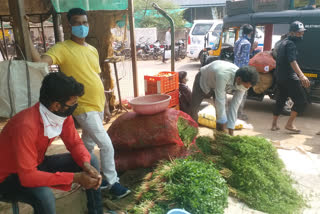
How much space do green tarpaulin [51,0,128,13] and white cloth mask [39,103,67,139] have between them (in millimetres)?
3051

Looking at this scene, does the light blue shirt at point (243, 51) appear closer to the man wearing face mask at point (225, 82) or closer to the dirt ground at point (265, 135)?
the dirt ground at point (265, 135)

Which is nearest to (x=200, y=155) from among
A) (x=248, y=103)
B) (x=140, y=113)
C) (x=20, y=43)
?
(x=140, y=113)

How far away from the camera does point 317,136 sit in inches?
188

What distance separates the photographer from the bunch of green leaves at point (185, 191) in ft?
7.32

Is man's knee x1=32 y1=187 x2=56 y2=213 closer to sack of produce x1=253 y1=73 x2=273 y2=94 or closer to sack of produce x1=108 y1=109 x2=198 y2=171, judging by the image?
sack of produce x1=108 y1=109 x2=198 y2=171

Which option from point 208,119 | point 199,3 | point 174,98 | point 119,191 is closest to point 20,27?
point 119,191

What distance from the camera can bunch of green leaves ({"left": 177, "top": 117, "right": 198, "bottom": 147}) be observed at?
327cm

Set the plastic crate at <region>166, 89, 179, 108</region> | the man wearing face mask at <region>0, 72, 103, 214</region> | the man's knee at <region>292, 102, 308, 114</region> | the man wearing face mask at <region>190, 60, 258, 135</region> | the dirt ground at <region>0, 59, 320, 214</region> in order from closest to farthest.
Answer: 1. the man wearing face mask at <region>0, 72, 103, 214</region>
2. the dirt ground at <region>0, 59, 320, 214</region>
3. the man wearing face mask at <region>190, 60, 258, 135</region>
4. the man's knee at <region>292, 102, 308, 114</region>
5. the plastic crate at <region>166, 89, 179, 108</region>

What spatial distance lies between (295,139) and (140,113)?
9.62 feet

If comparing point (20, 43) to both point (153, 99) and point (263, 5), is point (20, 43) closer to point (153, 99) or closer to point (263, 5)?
point (153, 99)

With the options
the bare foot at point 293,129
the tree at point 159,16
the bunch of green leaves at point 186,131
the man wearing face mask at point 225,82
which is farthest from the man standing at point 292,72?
the tree at point 159,16

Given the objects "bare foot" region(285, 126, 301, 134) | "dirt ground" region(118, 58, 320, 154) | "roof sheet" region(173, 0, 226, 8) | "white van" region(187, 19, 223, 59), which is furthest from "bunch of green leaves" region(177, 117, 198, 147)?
"roof sheet" region(173, 0, 226, 8)

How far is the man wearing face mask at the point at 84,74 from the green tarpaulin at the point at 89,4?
→ 1935 mm

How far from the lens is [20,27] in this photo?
2541 mm
